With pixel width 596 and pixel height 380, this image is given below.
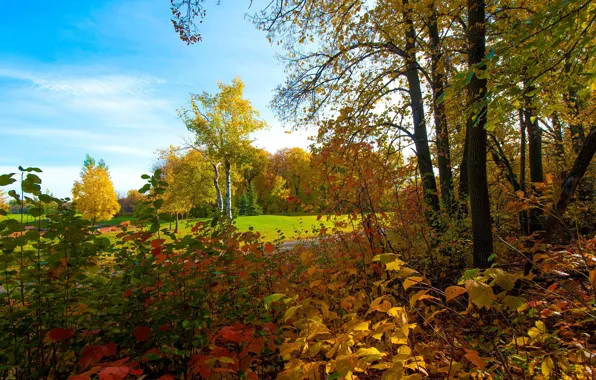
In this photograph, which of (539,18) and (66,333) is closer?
(66,333)

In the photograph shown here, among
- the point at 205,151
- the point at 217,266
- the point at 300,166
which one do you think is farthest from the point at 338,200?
the point at 300,166

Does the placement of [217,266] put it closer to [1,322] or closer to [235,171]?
[1,322]

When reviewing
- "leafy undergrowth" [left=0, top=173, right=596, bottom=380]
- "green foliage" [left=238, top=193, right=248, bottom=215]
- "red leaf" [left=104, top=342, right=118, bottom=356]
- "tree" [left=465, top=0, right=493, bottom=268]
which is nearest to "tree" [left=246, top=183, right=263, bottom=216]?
"green foliage" [left=238, top=193, right=248, bottom=215]

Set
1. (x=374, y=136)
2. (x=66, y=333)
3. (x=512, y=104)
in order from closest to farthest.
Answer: (x=66, y=333) → (x=512, y=104) → (x=374, y=136)

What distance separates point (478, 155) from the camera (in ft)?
12.2

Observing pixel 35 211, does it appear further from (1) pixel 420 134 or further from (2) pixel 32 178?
(1) pixel 420 134

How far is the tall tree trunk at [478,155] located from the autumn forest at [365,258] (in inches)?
0.8

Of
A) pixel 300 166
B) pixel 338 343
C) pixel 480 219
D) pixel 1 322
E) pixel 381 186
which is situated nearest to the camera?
pixel 338 343

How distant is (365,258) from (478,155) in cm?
199

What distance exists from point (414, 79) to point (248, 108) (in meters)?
13.4

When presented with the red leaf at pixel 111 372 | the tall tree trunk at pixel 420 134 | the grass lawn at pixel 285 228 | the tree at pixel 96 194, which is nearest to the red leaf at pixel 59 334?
the red leaf at pixel 111 372

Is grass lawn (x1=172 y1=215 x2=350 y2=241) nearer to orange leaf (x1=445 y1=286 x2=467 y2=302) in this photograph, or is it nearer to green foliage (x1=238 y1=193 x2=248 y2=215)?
orange leaf (x1=445 y1=286 x2=467 y2=302)

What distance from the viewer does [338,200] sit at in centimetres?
399

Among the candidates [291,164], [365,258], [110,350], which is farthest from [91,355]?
[291,164]
